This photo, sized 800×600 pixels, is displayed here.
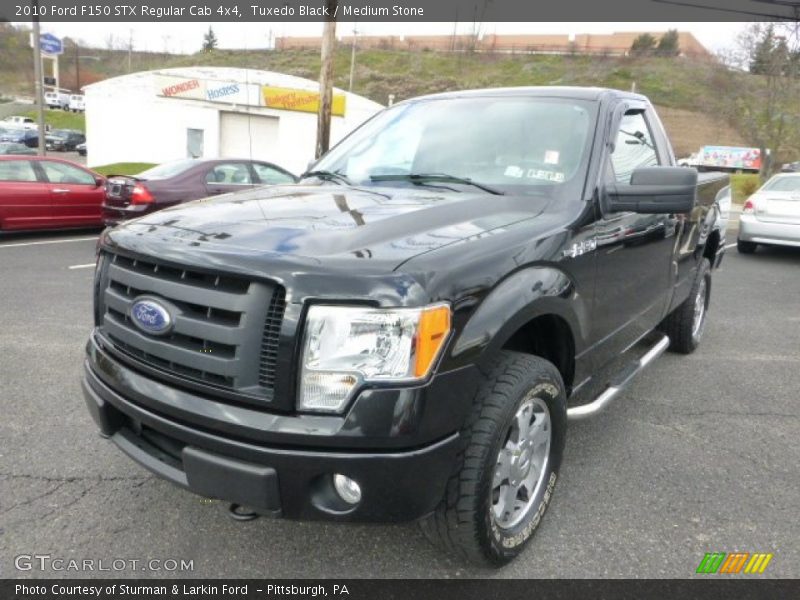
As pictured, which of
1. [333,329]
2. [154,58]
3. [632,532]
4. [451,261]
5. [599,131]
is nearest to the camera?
[333,329]

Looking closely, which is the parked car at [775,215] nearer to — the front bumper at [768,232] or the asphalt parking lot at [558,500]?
the front bumper at [768,232]

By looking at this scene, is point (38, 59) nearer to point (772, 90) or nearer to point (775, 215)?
point (775, 215)

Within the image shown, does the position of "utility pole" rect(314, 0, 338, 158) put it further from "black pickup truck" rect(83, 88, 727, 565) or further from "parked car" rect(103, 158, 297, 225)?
"black pickup truck" rect(83, 88, 727, 565)

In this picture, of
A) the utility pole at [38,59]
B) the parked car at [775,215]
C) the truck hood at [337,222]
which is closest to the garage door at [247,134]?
the utility pole at [38,59]

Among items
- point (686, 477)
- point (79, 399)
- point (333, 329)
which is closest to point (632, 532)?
point (686, 477)

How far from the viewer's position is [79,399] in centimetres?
393

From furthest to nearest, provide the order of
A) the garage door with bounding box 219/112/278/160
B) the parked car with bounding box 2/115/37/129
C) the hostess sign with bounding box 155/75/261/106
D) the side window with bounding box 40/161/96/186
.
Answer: the parked car with bounding box 2/115/37/129
the garage door with bounding box 219/112/278/160
the hostess sign with bounding box 155/75/261/106
the side window with bounding box 40/161/96/186

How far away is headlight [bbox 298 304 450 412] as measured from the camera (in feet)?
6.21

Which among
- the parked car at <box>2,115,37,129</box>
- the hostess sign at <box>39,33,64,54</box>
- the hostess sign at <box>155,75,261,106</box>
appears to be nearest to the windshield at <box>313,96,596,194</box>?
the hostess sign at <box>39,33,64,54</box>

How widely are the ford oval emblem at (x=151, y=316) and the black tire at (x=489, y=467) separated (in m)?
1.06

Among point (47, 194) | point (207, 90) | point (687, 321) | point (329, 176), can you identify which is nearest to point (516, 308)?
point (329, 176)

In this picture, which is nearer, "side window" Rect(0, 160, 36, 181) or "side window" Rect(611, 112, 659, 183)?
"side window" Rect(611, 112, 659, 183)

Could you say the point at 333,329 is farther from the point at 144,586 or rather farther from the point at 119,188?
the point at 119,188

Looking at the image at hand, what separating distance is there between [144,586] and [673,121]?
6297 centimetres
